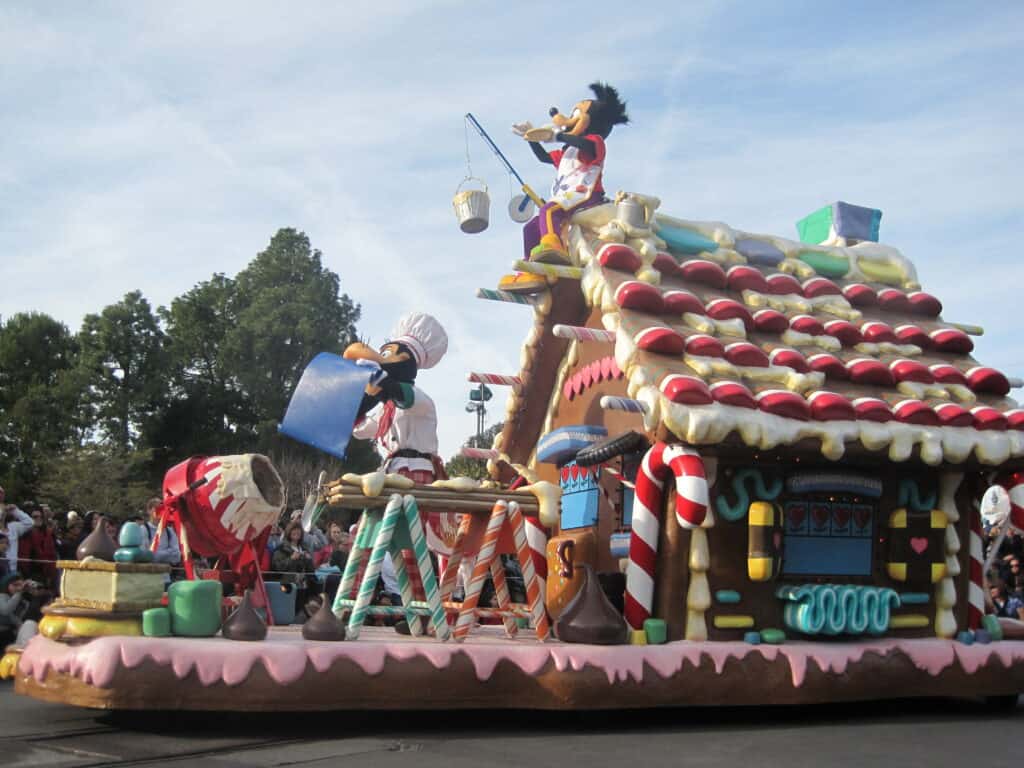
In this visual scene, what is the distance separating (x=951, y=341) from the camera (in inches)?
402

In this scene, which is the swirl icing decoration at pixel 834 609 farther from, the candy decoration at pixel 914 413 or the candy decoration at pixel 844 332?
the candy decoration at pixel 844 332

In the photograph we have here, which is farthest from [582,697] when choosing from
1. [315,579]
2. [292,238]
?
[292,238]

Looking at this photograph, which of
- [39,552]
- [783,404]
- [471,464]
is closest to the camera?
[783,404]

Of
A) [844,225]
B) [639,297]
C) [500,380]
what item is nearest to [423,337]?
[500,380]

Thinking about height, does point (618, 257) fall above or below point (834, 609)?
above

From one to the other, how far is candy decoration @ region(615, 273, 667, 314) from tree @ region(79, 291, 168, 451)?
28231 mm

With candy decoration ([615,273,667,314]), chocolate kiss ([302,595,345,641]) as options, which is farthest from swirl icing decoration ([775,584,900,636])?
chocolate kiss ([302,595,345,641])

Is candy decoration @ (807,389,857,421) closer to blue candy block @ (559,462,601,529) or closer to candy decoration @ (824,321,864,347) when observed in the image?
candy decoration @ (824,321,864,347)

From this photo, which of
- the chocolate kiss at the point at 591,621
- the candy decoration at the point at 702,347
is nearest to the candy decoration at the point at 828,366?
the candy decoration at the point at 702,347

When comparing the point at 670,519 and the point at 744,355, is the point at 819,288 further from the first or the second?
the point at 670,519

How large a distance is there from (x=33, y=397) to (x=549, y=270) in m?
28.5

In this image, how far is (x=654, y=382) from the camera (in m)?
8.13

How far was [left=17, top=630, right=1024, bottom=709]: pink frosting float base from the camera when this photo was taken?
6.57 meters

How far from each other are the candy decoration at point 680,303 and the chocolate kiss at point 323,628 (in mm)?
3715
